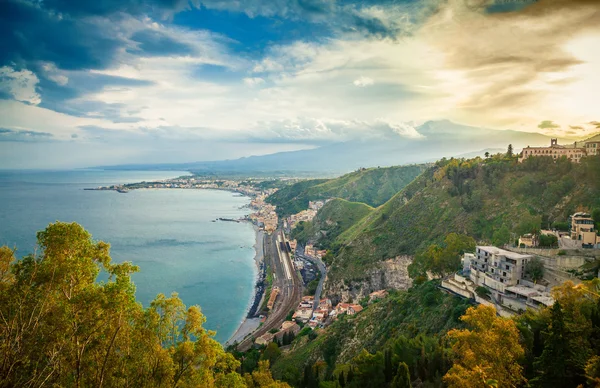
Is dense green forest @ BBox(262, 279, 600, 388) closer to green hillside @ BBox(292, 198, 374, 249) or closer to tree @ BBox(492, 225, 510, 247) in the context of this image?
tree @ BBox(492, 225, 510, 247)

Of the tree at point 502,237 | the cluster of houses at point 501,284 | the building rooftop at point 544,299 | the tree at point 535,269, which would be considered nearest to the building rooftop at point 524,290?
the cluster of houses at point 501,284

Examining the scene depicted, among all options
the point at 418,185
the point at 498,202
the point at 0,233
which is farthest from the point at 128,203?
the point at 498,202

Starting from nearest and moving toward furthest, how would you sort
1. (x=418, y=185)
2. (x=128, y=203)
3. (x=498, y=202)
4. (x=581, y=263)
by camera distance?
(x=581, y=263), (x=498, y=202), (x=418, y=185), (x=128, y=203)

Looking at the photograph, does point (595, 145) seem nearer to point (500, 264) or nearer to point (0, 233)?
point (500, 264)

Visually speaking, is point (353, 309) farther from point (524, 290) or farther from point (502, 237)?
point (524, 290)

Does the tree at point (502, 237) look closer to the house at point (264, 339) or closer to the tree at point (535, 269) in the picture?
the tree at point (535, 269)

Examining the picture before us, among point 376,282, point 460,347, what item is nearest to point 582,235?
point 460,347

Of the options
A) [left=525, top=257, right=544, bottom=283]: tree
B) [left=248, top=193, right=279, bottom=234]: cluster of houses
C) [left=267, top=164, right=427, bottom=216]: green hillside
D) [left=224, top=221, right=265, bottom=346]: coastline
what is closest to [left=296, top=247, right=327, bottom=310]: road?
[left=224, top=221, right=265, bottom=346]: coastline

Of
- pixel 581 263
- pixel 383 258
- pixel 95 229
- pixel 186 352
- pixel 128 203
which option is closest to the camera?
pixel 186 352
